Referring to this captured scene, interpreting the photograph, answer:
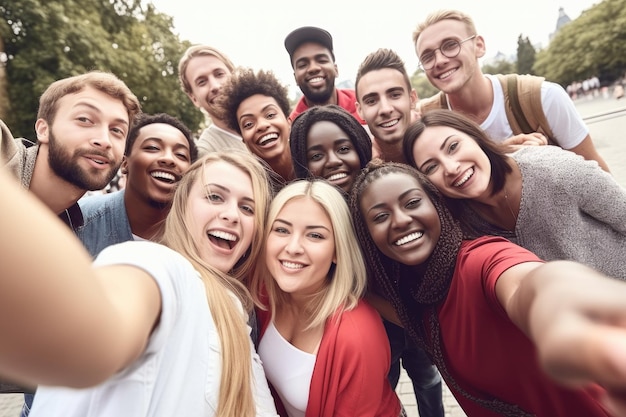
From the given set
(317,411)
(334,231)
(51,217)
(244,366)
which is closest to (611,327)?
(51,217)

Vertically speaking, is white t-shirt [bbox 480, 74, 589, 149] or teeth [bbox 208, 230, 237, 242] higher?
white t-shirt [bbox 480, 74, 589, 149]

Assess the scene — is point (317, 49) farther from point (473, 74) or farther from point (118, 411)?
point (118, 411)

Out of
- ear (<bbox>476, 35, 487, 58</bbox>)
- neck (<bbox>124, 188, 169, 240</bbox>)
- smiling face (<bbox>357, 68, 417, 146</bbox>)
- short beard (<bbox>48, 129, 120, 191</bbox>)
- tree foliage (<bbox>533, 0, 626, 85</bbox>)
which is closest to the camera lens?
short beard (<bbox>48, 129, 120, 191</bbox>)

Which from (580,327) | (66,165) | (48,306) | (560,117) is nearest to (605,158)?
(560,117)

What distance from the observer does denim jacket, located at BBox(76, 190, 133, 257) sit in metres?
3.03

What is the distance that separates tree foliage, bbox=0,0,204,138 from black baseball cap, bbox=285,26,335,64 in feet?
26.7

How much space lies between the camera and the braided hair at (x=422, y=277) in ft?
6.51

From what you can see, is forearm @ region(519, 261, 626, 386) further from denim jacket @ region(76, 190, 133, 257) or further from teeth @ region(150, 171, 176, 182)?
denim jacket @ region(76, 190, 133, 257)

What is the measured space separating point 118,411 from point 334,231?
153 cm

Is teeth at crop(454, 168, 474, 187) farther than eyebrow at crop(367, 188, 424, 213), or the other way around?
teeth at crop(454, 168, 474, 187)

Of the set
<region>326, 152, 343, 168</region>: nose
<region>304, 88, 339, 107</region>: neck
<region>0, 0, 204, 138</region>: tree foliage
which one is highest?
<region>0, 0, 204, 138</region>: tree foliage

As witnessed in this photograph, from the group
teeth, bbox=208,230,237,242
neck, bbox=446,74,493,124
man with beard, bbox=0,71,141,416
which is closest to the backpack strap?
neck, bbox=446,74,493,124

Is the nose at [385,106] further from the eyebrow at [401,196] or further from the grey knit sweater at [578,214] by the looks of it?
the grey knit sweater at [578,214]

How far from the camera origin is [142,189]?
10.2 feet
